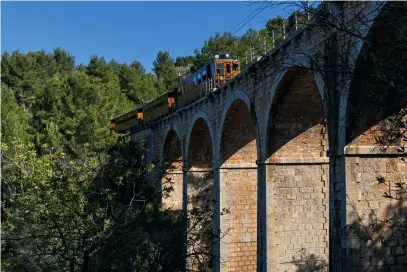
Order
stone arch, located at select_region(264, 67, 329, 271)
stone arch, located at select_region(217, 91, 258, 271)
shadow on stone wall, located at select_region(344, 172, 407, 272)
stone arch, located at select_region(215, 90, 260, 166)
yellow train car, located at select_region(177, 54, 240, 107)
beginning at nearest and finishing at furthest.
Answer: shadow on stone wall, located at select_region(344, 172, 407, 272) < stone arch, located at select_region(264, 67, 329, 271) < stone arch, located at select_region(215, 90, 260, 166) < stone arch, located at select_region(217, 91, 258, 271) < yellow train car, located at select_region(177, 54, 240, 107)

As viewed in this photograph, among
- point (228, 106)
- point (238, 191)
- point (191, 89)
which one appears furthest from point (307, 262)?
point (191, 89)

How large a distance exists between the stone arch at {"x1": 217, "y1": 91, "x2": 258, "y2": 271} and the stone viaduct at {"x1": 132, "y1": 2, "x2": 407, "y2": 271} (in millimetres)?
37

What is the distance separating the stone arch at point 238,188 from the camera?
15.5 m

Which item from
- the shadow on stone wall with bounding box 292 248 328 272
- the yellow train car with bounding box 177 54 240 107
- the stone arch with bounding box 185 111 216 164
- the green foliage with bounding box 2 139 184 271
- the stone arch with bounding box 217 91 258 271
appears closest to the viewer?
the green foliage with bounding box 2 139 184 271

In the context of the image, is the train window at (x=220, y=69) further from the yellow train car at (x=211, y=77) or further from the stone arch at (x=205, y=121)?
the stone arch at (x=205, y=121)

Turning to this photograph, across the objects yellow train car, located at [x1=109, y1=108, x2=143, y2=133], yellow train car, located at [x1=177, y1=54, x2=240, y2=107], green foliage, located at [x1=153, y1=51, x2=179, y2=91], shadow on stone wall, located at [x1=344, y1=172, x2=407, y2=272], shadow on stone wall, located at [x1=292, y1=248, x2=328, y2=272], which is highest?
green foliage, located at [x1=153, y1=51, x2=179, y2=91]

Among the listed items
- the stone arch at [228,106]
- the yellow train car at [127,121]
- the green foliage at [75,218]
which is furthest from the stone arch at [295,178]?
the yellow train car at [127,121]

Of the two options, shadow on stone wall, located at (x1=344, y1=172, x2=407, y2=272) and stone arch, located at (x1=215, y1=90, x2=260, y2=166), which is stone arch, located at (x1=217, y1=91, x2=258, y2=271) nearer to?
stone arch, located at (x1=215, y1=90, x2=260, y2=166)

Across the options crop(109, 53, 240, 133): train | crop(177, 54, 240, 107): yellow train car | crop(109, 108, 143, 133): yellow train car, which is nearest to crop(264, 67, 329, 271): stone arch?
crop(177, 54, 240, 107): yellow train car

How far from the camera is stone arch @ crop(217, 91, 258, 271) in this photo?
1548 cm

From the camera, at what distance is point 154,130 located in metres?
28.0

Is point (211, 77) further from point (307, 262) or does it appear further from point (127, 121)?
point (127, 121)

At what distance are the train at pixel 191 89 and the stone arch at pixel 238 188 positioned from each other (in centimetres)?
223

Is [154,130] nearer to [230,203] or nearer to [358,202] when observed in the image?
[230,203]
